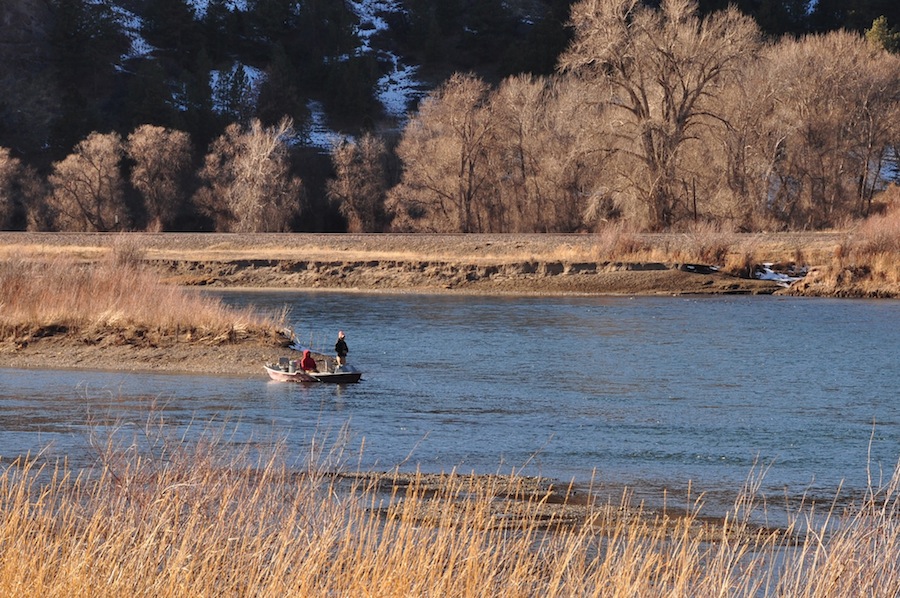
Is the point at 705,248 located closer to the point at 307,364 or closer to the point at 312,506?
the point at 307,364

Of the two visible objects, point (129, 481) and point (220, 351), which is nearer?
point (129, 481)

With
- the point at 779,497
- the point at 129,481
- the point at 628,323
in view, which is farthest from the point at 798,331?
the point at 129,481

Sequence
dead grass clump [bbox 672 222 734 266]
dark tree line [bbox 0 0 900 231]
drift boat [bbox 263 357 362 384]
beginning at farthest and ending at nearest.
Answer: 1. dark tree line [bbox 0 0 900 231]
2. dead grass clump [bbox 672 222 734 266]
3. drift boat [bbox 263 357 362 384]

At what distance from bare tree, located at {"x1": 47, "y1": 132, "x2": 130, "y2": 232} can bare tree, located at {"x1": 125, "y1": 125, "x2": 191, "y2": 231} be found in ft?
10.6

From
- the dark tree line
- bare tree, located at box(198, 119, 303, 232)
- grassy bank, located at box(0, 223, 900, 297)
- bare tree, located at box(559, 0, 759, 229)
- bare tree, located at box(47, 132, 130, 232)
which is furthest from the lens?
bare tree, located at box(47, 132, 130, 232)

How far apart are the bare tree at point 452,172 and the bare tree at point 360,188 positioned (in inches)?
262

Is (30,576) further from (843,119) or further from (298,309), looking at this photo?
(843,119)

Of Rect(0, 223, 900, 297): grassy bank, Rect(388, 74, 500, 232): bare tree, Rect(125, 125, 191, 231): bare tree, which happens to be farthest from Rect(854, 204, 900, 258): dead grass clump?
Rect(125, 125, 191, 231): bare tree

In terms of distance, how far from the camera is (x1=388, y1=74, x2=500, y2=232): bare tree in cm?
8512

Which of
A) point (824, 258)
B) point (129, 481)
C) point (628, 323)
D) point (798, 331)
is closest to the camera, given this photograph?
point (129, 481)

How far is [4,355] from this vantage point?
3406cm

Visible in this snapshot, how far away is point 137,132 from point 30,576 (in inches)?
3527

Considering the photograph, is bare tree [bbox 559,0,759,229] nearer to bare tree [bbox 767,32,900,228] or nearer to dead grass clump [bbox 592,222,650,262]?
bare tree [bbox 767,32,900,228]

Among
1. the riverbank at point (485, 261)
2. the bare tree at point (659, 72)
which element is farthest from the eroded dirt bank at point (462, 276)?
the bare tree at point (659, 72)
